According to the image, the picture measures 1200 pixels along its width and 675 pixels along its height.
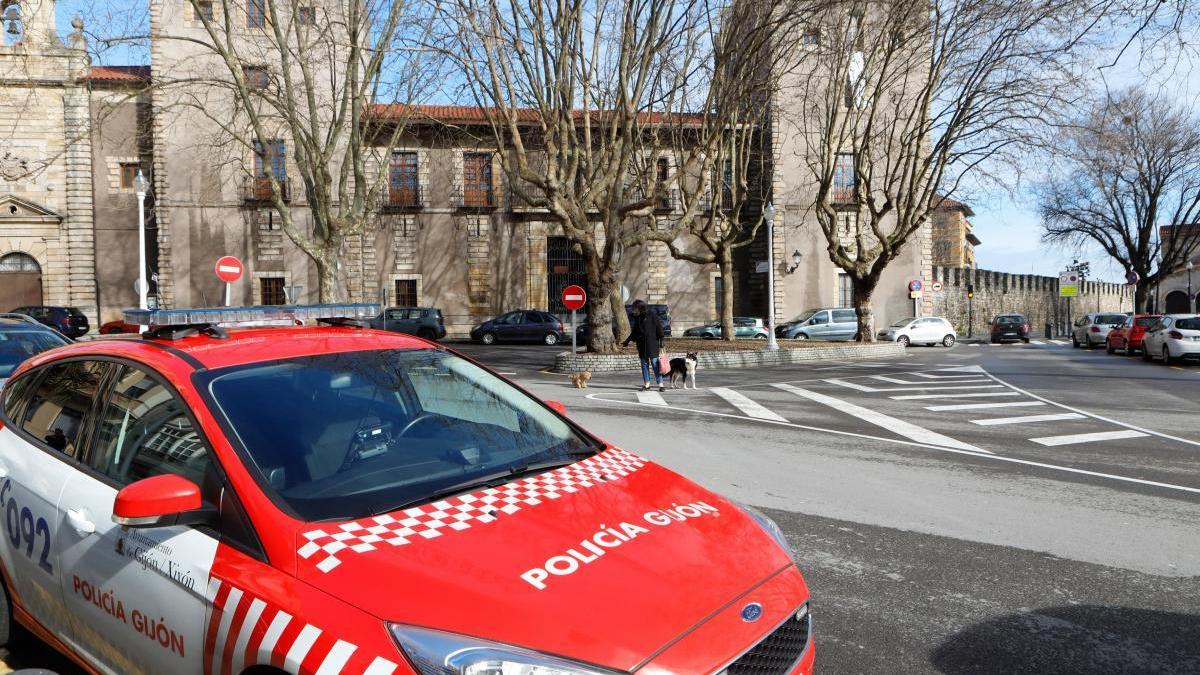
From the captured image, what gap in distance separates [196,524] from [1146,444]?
10.3m

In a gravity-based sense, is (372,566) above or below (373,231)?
below

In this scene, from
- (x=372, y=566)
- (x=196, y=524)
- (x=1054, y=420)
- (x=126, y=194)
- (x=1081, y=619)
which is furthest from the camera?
(x=126, y=194)

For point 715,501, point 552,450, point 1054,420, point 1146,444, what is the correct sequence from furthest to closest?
point 1054,420 → point 1146,444 → point 552,450 → point 715,501

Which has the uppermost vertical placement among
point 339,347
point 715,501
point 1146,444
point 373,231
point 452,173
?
point 452,173

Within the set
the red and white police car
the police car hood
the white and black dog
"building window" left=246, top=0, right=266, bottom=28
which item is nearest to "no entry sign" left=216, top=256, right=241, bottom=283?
"building window" left=246, top=0, right=266, bottom=28

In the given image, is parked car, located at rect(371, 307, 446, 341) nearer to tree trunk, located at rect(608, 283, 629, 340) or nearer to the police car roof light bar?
tree trunk, located at rect(608, 283, 629, 340)

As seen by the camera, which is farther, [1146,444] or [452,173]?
[452,173]

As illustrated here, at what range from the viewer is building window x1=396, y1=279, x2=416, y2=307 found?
38.8 meters

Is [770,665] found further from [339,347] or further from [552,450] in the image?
[339,347]

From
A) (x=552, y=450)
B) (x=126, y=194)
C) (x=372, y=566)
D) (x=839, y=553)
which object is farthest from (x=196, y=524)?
(x=126, y=194)

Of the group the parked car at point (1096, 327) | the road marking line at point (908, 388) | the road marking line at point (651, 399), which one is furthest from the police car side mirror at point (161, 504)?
the parked car at point (1096, 327)

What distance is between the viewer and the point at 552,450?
305 cm

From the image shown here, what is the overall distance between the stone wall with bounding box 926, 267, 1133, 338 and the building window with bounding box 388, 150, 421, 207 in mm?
26580

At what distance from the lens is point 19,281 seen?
3766 cm
